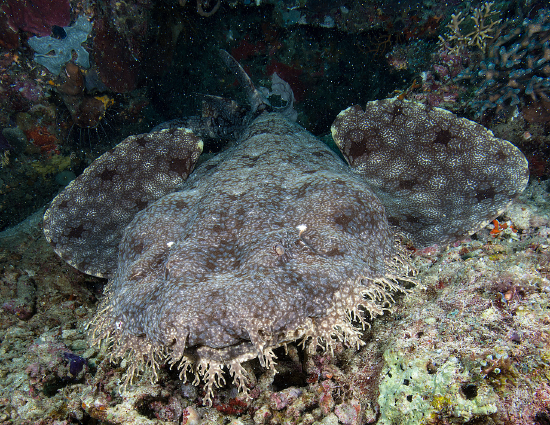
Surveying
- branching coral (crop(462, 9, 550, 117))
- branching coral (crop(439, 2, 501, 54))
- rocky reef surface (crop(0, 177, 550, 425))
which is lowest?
rocky reef surface (crop(0, 177, 550, 425))

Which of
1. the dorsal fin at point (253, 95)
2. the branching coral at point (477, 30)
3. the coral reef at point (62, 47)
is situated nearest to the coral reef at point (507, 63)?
the branching coral at point (477, 30)

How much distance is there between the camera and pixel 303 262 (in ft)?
7.48

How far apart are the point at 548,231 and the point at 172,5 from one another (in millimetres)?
8593

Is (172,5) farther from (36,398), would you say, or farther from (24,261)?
(36,398)

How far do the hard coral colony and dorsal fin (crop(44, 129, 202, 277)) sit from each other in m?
0.02

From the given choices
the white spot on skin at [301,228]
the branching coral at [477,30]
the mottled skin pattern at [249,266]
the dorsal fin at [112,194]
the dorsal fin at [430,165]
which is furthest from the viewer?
the branching coral at [477,30]

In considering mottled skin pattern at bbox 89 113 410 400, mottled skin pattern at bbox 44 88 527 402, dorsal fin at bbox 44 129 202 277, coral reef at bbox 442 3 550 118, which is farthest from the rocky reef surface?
coral reef at bbox 442 3 550 118

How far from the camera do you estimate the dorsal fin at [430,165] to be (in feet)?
11.3

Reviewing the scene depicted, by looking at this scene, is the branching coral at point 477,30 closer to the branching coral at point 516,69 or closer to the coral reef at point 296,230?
the coral reef at point 296,230

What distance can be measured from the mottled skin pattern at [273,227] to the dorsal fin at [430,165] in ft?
0.05

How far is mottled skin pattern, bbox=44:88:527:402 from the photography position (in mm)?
1992

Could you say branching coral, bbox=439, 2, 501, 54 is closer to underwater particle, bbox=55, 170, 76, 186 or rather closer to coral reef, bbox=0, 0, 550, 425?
coral reef, bbox=0, 0, 550, 425

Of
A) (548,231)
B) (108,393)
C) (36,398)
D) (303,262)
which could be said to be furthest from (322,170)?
(36,398)

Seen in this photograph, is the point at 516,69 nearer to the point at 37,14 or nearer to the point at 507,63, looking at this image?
the point at 507,63
